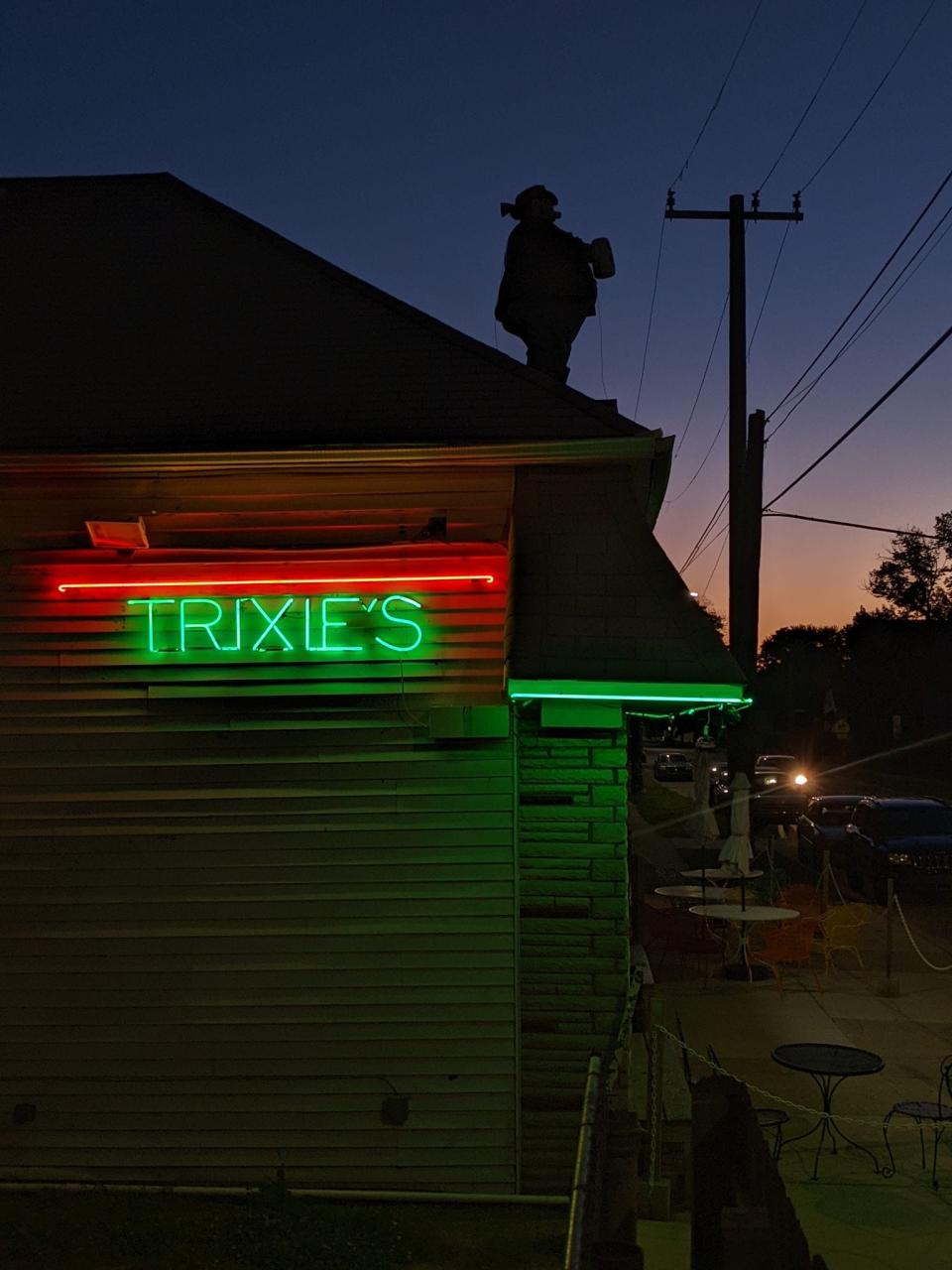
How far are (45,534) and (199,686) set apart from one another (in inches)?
57.3

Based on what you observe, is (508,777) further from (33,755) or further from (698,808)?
(698,808)

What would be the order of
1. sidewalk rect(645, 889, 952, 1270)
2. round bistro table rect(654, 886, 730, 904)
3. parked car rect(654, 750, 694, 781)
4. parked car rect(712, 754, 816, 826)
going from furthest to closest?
1. parked car rect(654, 750, 694, 781)
2. parked car rect(712, 754, 816, 826)
3. round bistro table rect(654, 886, 730, 904)
4. sidewalk rect(645, 889, 952, 1270)

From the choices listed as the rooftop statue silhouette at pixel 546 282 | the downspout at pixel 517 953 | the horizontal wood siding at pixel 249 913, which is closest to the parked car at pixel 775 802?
the rooftop statue silhouette at pixel 546 282

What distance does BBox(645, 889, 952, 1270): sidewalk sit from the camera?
654 centimetres

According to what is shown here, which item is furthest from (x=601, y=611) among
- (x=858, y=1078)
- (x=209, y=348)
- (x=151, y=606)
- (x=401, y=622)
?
(x=858, y=1078)

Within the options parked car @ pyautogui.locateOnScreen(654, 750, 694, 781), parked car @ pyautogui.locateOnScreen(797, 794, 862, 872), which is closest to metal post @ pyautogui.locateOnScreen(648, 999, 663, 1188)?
parked car @ pyautogui.locateOnScreen(797, 794, 862, 872)

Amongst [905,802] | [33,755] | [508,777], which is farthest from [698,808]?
[33,755]

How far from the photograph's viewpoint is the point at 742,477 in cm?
1759

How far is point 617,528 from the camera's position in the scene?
768cm

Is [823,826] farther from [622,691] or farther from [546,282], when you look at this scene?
[622,691]

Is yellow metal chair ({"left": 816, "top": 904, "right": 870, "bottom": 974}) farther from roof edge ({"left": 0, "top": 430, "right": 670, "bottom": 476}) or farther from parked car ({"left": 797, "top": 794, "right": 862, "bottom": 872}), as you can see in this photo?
parked car ({"left": 797, "top": 794, "right": 862, "bottom": 872})

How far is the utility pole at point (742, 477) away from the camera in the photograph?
1697 centimetres

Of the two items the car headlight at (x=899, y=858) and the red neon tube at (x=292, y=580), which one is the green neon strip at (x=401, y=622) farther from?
the car headlight at (x=899, y=858)

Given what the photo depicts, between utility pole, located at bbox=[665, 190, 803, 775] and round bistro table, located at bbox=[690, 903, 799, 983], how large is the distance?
143 inches
